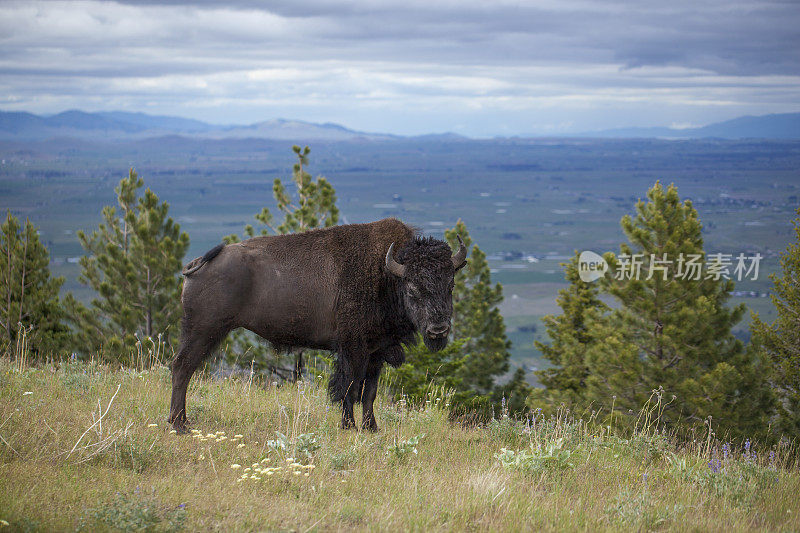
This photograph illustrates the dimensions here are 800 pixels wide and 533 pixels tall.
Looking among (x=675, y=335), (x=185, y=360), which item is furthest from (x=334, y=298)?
(x=675, y=335)

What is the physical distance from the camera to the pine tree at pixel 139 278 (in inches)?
884

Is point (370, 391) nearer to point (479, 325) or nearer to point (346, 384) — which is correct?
point (346, 384)

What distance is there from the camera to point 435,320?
6922mm

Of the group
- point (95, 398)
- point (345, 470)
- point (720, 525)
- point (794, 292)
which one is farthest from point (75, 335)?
point (794, 292)

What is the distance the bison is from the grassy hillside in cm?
73

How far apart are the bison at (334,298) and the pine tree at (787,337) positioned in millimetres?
21650

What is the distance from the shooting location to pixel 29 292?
21766mm

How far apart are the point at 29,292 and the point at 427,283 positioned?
19.5 metres

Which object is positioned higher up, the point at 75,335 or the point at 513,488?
the point at 513,488

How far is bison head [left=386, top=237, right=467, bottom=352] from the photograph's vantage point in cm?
695

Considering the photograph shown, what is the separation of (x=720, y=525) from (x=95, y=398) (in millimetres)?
6711

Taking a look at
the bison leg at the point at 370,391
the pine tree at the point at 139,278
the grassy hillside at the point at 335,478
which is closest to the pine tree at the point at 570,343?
the pine tree at the point at 139,278

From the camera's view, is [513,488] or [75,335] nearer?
[513,488]

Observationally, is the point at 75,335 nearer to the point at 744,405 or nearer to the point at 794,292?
the point at 744,405
